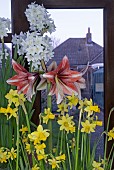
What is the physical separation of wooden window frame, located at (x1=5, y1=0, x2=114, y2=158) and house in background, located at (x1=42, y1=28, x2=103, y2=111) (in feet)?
0.19

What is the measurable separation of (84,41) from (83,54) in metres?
0.08

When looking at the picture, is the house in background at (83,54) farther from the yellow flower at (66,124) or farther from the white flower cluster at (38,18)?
the yellow flower at (66,124)

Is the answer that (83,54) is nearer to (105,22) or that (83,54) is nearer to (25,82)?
(105,22)

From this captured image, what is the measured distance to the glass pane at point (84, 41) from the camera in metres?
1.66

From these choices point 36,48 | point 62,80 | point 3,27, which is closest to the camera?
point 62,80

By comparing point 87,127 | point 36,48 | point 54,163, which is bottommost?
point 54,163

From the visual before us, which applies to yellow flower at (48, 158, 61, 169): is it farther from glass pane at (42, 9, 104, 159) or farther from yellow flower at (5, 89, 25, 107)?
glass pane at (42, 9, 104, 159)

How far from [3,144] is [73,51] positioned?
2.33 feet

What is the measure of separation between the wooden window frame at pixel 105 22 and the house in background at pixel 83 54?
57 millimetres

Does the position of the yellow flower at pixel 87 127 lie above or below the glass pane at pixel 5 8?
below

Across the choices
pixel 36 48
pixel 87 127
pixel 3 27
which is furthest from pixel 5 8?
pixel 87 127

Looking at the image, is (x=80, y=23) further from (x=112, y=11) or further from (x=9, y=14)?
(x=9, y=14)

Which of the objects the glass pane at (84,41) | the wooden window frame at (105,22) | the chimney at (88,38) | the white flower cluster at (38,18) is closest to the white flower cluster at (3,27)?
the white flower cluster at (38,18)

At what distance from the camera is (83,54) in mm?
1685
